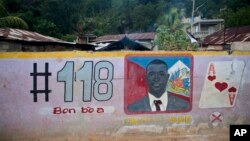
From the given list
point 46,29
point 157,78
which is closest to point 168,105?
point 157,78

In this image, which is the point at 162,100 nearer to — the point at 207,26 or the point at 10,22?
the point at 10,22

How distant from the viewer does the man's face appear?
5.95 m

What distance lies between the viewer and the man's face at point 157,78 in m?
5.95

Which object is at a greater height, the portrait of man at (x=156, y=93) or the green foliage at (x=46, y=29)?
the green foliage at (x=46, y=29)

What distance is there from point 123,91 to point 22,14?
161 feet

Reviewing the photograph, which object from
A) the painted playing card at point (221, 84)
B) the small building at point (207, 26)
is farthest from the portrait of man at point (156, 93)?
the small building at point (207, 26)

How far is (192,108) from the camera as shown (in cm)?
614

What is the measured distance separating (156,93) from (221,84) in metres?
1.18

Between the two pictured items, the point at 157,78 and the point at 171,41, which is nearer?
the point at 157,78

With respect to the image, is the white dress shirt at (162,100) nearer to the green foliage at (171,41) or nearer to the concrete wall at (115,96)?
the concrete wall at (115,96)

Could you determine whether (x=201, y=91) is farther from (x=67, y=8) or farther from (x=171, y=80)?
(x=67, y=8)

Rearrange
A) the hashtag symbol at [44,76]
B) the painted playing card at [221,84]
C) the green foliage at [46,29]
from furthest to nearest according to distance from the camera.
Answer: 1. the green foliage at [46,29]
2. the painted playing card at [221,84]
3. the hashtag symbol at [44,76]

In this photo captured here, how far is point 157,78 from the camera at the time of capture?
598 centimetres

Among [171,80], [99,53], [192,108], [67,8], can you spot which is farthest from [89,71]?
[67,8]
